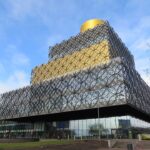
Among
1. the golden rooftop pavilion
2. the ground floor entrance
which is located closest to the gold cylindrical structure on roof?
the golden rooftop pavilion

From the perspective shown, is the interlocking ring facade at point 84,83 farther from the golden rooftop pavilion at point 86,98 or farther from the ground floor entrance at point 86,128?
the ground floor entrance at point 86,128

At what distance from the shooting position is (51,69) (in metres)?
93.8

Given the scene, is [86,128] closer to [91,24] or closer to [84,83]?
[84,83]

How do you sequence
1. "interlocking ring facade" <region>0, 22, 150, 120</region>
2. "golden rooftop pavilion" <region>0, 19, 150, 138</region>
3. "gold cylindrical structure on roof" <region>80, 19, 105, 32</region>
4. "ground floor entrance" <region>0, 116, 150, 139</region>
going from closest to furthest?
1. "interlocking ring facade" <region>0, 22, 150, 120</region>
2. "golden rooftop pavilion" <region>0, 19, 150, 138</region>
3. "ground floor entrance" <region>0, 116, 150, 139</region>
4. "gold cylindrical structure on roof" <region>80, 19, 105, 32</region>

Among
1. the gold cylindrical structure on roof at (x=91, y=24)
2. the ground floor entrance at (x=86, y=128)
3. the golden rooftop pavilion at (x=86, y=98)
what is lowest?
the ground floor entrance at (x=86, y=128)

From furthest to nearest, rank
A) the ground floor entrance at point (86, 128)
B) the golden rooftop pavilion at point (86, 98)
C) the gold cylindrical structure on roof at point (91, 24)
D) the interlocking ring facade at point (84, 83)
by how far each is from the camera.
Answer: the gold cylindrical structure on roof at point (91, 24)
the ground floor entrance at point (86, 128)
the golden rooftop pavilion at point (86, 98)
the interlocking ring facade at point (84, 83)

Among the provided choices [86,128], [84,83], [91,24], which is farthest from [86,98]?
[91,24]

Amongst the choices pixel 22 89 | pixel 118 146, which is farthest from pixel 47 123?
pixel 118 146

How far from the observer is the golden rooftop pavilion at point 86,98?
194 feet

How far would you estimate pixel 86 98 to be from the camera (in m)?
61.2

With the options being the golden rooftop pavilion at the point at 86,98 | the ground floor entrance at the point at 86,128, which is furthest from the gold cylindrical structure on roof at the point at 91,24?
the ground floor entrance at the point at 86,128

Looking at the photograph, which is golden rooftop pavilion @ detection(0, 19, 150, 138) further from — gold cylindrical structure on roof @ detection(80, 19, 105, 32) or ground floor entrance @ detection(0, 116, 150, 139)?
gold cylindrical structure on roof @ detection(80, 19, 105, 32)

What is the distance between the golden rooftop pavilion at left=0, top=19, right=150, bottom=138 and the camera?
59219 mm

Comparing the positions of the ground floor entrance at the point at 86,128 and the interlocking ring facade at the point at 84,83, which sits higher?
the interlocking ring facade at the point at 84,83
